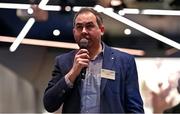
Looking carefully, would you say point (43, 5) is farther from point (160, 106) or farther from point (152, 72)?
point (160, 106)

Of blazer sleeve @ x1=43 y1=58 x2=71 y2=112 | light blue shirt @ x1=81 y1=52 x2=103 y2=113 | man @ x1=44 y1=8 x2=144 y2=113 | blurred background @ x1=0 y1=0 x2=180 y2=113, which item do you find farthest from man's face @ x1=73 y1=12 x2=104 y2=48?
blurred background @ x1=0 y1=0 x2=180 y2=113

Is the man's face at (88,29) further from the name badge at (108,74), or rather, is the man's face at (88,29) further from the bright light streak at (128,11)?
the bright light streak at (128,11)

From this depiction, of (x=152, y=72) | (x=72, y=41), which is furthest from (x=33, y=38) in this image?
(x=152, y=72)

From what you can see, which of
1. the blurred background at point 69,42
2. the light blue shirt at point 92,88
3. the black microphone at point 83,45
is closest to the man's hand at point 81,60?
the black microphone at point 83,45

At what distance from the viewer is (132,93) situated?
1.62 metres

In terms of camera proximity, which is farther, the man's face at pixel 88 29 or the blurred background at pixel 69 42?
the blurred background at pixel 69 42

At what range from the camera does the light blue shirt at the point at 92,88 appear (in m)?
1.63

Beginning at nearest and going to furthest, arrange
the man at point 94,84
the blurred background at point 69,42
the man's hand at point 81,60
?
the man's hand at point 81,60, the man at point 94,84, the blurred background at point 69,42

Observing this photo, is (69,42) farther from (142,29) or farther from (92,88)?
(92,88)

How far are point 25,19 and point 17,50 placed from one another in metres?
0.20

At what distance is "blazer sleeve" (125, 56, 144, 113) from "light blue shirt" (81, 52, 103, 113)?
13cm

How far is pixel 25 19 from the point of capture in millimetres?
2205

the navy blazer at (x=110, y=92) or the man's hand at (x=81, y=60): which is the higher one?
the man's hand at (x=81, y=60)

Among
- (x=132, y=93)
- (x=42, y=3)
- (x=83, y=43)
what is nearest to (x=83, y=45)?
(x=83, y=43)
